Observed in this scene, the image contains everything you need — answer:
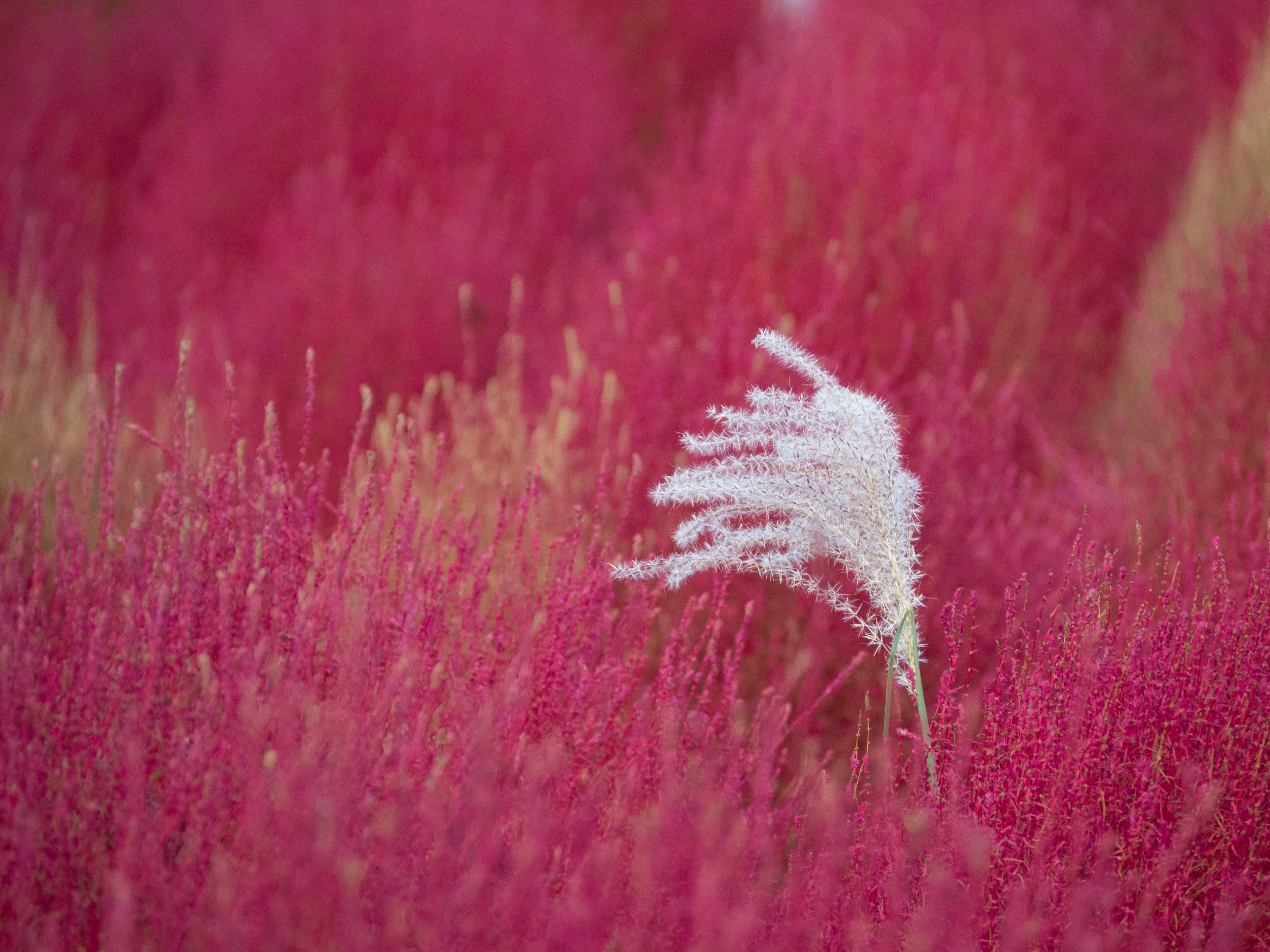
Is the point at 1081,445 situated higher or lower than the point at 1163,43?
lower

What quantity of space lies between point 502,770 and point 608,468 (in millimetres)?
1451

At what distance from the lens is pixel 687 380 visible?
8.79 ft

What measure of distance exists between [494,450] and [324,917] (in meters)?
1.83

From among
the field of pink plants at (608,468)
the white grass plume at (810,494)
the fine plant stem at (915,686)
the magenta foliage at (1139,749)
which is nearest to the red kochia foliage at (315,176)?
the field of pink plants at (608,468)

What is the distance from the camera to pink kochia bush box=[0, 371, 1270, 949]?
114 cm

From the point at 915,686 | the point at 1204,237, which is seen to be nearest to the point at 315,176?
the point at 1204,237

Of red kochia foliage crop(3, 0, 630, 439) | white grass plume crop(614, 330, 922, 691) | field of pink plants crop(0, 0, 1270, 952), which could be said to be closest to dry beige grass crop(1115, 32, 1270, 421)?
field of pink plants crop(0, 0, 1270, 952)


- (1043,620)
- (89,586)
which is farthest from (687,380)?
(89,586)

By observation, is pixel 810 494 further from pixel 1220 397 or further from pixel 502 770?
pixel 1220 397

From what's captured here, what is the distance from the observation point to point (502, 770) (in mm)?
1368

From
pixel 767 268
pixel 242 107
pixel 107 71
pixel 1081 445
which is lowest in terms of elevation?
pixel 1081 445

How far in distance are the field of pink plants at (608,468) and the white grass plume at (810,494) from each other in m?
0.08

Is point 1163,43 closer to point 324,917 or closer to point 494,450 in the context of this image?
point 494,450

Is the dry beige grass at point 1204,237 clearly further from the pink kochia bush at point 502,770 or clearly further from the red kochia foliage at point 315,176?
the red kochia foliage at point 315,176
